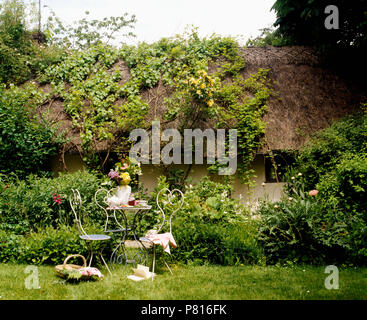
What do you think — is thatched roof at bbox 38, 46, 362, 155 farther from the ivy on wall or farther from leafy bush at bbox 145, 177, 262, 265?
leafy bush at bbox 145, 177, 262, 265

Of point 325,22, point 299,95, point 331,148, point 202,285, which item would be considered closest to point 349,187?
point 331,148

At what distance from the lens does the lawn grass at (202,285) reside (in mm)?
4023

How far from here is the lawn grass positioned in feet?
13.2

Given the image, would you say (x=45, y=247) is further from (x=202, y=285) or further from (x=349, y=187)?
(x=349, y=187)

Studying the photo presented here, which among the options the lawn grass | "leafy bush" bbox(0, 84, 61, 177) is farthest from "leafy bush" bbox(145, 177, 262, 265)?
"leafy bush" bbox(0, 84, 61, 177)

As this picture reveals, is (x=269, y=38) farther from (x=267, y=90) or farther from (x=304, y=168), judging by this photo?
(x=304, y=168)

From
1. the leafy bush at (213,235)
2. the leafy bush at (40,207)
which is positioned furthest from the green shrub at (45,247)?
the leafy bush at (213,235)

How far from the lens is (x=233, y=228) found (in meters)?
5.95

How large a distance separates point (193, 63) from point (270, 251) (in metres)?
5.74

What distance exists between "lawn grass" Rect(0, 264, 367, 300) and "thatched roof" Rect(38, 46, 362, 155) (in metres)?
3.87

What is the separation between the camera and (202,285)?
4.41 metres

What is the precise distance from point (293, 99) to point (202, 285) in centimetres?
618

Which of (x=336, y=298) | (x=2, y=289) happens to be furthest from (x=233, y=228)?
(x=2, y=289)

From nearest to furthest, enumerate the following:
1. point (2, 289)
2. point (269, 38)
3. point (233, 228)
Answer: point (2, 289)
point (233, 228)
point (269, 38)
